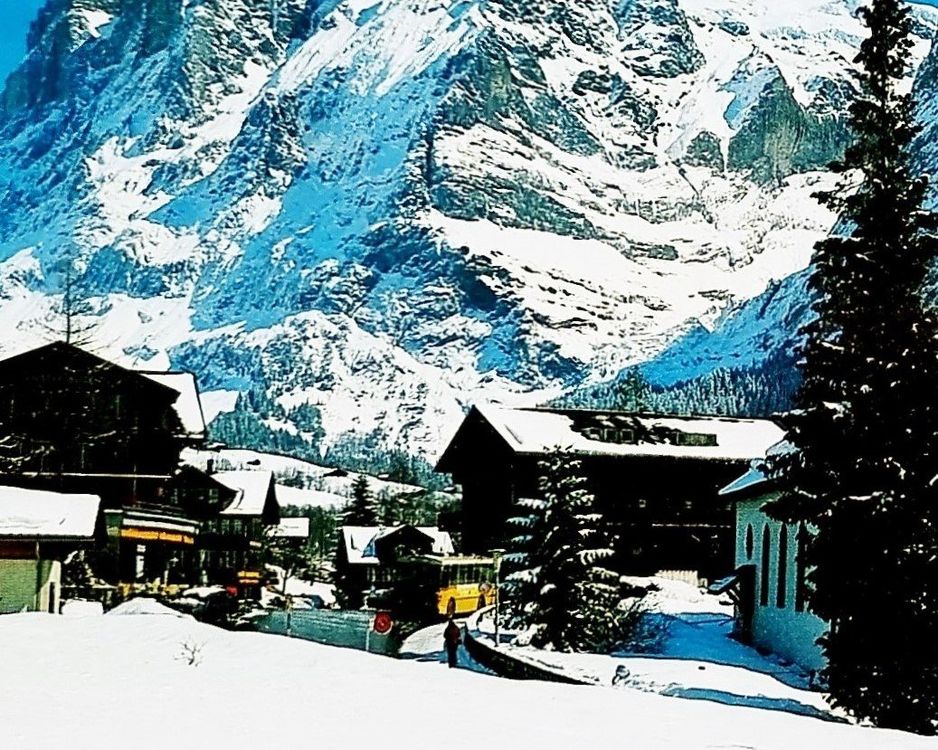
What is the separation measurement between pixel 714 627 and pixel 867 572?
19.6 meters

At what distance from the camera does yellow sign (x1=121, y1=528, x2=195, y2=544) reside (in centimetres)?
5634

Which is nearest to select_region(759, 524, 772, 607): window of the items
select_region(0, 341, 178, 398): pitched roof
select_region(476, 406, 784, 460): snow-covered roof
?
select_region(476, 406, 784, 460): snow-covered roof

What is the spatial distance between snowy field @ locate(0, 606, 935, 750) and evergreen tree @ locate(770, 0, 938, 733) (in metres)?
5.18

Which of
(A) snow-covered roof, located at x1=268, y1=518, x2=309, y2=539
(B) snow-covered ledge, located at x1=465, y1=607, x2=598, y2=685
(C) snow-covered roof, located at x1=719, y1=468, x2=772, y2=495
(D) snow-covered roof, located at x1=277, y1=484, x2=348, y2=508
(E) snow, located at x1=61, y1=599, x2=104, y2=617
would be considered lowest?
(D) snow-covered roof, located at x1=277, y1=484, x2=348, y2=508

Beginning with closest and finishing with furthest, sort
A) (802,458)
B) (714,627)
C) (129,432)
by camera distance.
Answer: (802,458), (714,627), (129,432)

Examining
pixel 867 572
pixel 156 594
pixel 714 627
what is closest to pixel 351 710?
pixel 867 572

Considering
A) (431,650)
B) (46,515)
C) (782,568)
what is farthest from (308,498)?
(46,515)

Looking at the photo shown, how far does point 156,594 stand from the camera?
50125mm

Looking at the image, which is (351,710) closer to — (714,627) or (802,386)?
(802,386)

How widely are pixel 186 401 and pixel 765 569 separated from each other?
30075 millimetres

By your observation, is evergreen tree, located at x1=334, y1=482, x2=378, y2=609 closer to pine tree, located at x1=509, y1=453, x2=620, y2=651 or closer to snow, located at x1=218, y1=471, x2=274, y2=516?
snow, located at x1=218, y1=471, x2=274, y2=516

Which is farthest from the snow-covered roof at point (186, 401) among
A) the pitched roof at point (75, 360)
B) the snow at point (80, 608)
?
the snow at point (80, 608)

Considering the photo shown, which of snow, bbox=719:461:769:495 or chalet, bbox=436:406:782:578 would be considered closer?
snow, bbox=719:461:769:495

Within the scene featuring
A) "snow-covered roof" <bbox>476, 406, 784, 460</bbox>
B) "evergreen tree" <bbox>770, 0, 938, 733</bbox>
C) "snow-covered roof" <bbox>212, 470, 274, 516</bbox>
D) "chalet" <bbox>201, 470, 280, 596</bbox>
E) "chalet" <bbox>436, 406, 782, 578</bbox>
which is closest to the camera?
"evergreen tree" <bbox>770, 0, 938, 733</bbox>
